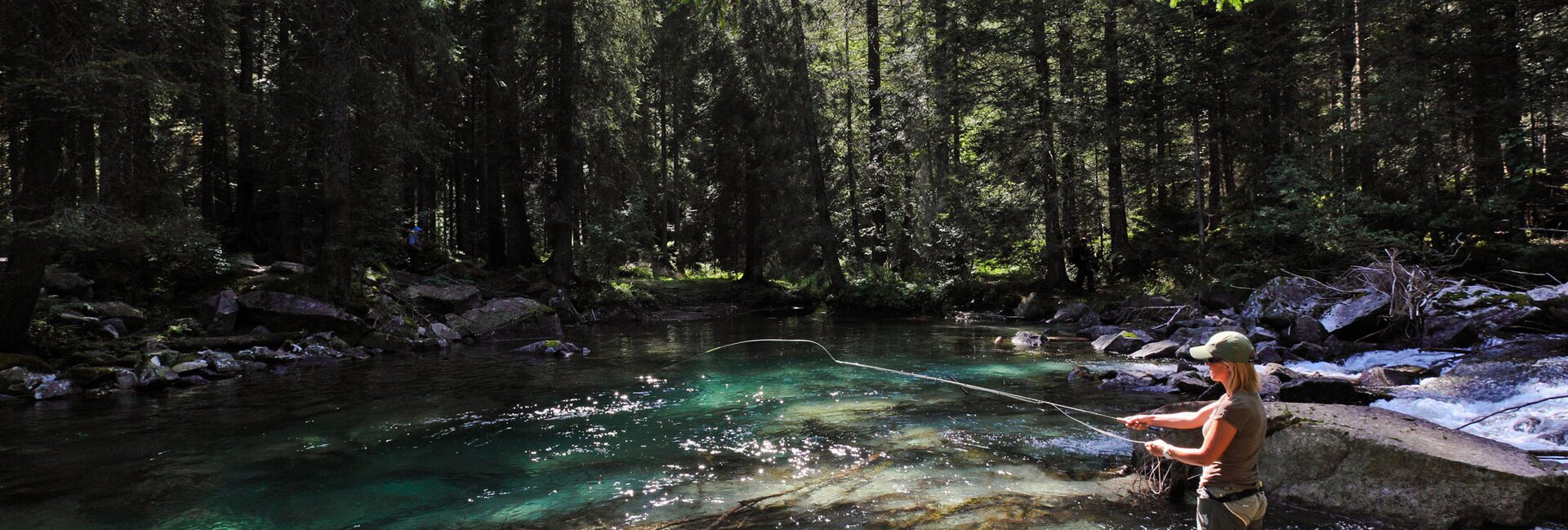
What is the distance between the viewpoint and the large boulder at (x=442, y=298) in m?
18.1

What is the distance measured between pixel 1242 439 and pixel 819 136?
2309 cm

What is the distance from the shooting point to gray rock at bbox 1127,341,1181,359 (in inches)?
489

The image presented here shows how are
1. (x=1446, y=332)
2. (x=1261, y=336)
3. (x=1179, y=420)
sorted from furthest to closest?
(x=1261, y=336) < (x=1446, y=332) < (x=1179, y=420)

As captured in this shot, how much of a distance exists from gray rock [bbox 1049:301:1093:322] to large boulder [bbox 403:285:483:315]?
16.4 meters

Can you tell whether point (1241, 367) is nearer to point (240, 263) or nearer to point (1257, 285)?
point (1257, 285)

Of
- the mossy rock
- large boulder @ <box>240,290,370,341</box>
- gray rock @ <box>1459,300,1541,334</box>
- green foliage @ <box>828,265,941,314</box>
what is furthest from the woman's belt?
green foliage @ <box>828,265,941,314</box>

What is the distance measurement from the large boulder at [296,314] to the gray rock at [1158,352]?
53.0 ft

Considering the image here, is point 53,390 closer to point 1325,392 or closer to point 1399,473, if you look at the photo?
point 1399,473

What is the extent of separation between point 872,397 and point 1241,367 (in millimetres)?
6388

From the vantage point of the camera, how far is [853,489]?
580 centimetres

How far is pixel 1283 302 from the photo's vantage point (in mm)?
13562

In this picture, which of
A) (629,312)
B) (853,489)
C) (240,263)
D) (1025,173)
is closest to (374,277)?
(240,263)

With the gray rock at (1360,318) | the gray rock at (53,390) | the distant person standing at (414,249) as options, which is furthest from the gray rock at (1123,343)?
the distant person standing at (414,249)

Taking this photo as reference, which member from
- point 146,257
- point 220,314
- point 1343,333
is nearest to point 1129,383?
point 1343,333
